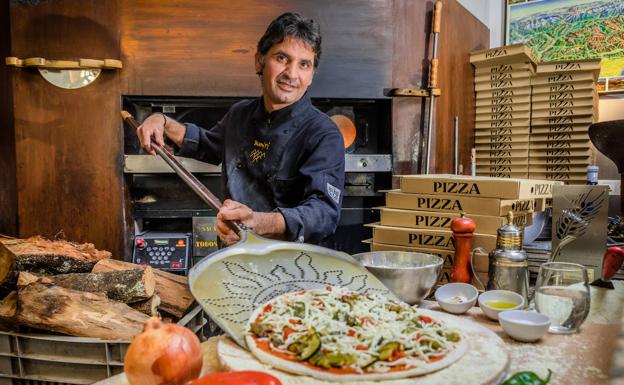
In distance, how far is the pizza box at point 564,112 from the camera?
3.75m

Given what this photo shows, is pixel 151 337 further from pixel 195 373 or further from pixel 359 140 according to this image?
pixel 359 140

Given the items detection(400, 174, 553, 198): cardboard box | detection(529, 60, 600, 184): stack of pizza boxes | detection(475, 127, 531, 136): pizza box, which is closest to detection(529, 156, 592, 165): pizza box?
detection(529, 60, 600, 184): stack of pizza boxes

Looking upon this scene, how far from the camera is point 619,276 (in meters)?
1.79

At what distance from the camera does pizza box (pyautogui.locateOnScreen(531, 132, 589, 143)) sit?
12.5ft

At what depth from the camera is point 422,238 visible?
1.79 metres

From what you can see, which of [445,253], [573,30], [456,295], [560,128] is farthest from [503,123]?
[456,295]

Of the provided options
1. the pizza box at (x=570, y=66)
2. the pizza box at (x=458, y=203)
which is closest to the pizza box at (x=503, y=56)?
the pizza box at (x=570, y=66)

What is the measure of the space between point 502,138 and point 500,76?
0.53 metres

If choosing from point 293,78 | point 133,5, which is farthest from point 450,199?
point 133,5

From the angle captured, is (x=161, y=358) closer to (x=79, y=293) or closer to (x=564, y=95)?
(x=79, y=293)

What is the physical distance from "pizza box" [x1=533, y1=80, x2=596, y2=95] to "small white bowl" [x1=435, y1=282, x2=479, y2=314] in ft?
10.0

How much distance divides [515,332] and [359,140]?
248cm

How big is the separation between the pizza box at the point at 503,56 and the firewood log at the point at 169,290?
3191mm

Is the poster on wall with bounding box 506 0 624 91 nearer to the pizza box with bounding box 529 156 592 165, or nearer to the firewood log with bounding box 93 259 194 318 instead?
the pizza box with bounding box 529 156 592 165
